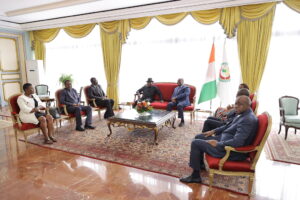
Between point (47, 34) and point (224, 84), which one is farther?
point (47, 34)

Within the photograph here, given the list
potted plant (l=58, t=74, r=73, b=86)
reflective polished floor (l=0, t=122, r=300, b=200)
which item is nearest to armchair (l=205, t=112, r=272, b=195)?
reflective polished floor (l=0, t=122, r=300, b=200)

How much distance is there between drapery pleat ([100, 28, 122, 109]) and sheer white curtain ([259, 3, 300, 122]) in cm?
428

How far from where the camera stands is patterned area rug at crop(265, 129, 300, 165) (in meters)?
3.17

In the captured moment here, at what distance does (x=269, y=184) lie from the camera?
2.51 metres

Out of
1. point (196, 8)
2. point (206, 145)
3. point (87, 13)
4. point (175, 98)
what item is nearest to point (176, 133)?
point (175, 98)

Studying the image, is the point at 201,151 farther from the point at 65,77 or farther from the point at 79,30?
the point at 65,77

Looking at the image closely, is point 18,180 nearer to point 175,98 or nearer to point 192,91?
point 175,98

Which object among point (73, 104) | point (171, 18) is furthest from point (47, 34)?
point (171, 18)

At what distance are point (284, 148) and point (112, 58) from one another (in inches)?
206

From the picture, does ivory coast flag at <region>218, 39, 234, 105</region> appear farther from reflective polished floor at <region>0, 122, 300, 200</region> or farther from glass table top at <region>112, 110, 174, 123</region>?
reflective polished floor at <region>0, 122, 300, 200</region>

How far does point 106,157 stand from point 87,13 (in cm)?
502

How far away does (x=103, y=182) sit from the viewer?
2.61m

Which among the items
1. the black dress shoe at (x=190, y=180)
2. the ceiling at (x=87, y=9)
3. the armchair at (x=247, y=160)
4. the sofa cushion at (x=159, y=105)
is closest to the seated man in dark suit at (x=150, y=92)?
the sofa cushion at (x=159, y=105)

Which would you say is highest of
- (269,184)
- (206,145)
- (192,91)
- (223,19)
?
(223,19)
